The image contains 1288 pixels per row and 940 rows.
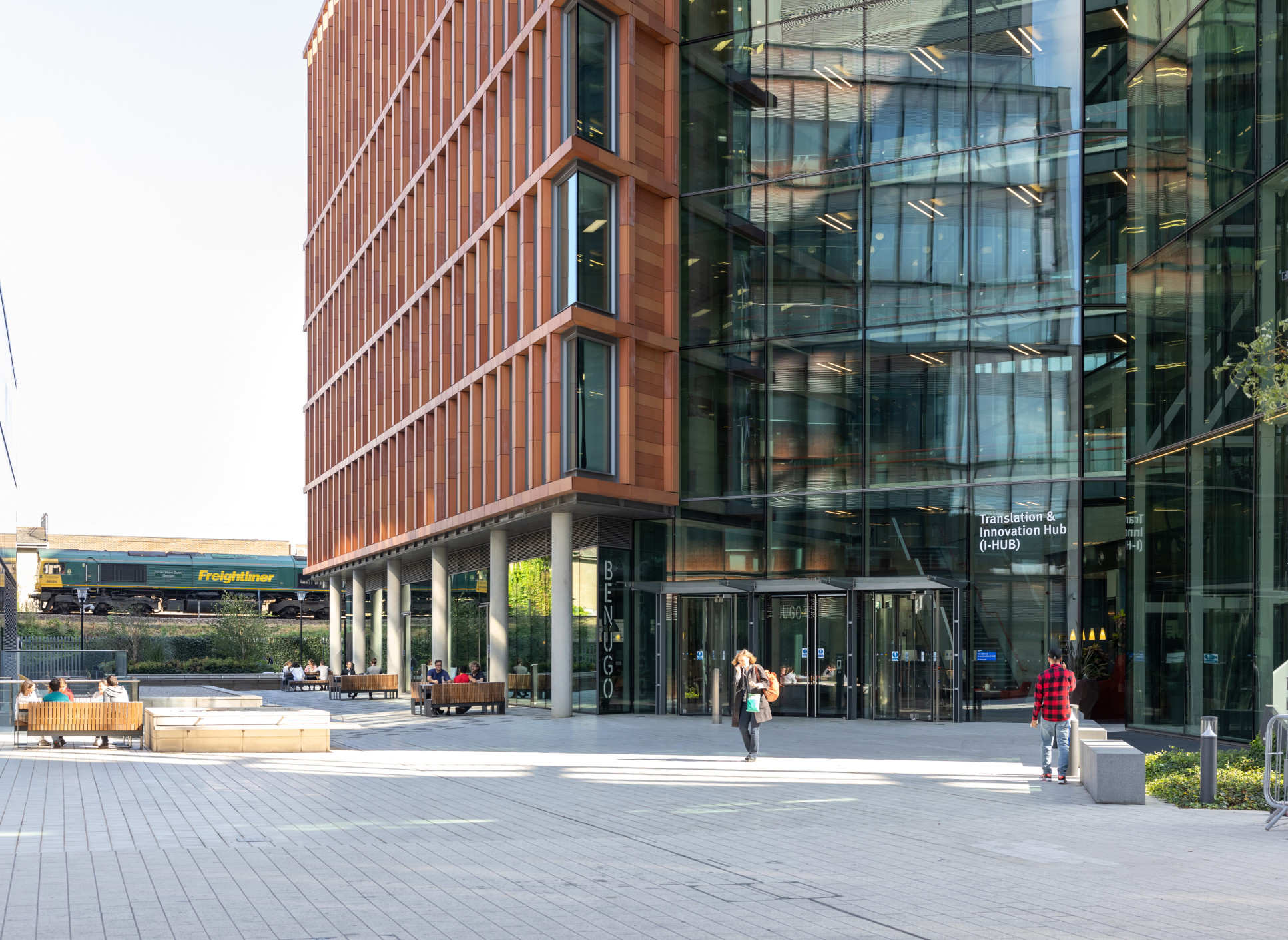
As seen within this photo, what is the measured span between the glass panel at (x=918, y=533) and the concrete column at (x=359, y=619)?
98.4ft

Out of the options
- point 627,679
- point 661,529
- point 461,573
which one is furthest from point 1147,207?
point 461,573

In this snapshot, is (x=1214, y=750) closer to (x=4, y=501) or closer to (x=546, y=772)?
(x=546, y=772)

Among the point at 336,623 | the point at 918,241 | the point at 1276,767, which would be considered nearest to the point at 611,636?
the point at 918,241

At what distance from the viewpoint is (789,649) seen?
28.8 meters

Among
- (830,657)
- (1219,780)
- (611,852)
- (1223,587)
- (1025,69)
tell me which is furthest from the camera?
(830,657)

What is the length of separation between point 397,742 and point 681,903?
48.6ft

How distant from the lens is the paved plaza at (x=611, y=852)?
810 centimetres

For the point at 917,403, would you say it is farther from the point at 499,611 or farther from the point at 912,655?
the point at 499,611

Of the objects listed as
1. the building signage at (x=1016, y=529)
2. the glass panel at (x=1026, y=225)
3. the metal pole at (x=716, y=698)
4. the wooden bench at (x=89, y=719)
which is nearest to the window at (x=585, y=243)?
the glass panel at (x=1026, y=225)

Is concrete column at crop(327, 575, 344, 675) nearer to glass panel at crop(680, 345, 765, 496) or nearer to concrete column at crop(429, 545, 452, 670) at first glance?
concrete column at crop(429, 545, 452, 670)

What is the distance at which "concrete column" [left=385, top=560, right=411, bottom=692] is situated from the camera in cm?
4566

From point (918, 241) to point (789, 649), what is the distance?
9.66m

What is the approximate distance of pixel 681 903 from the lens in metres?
8.72

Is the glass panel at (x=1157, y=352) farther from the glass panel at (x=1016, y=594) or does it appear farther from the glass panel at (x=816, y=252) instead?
the glass panel at (x=816, y=252)
